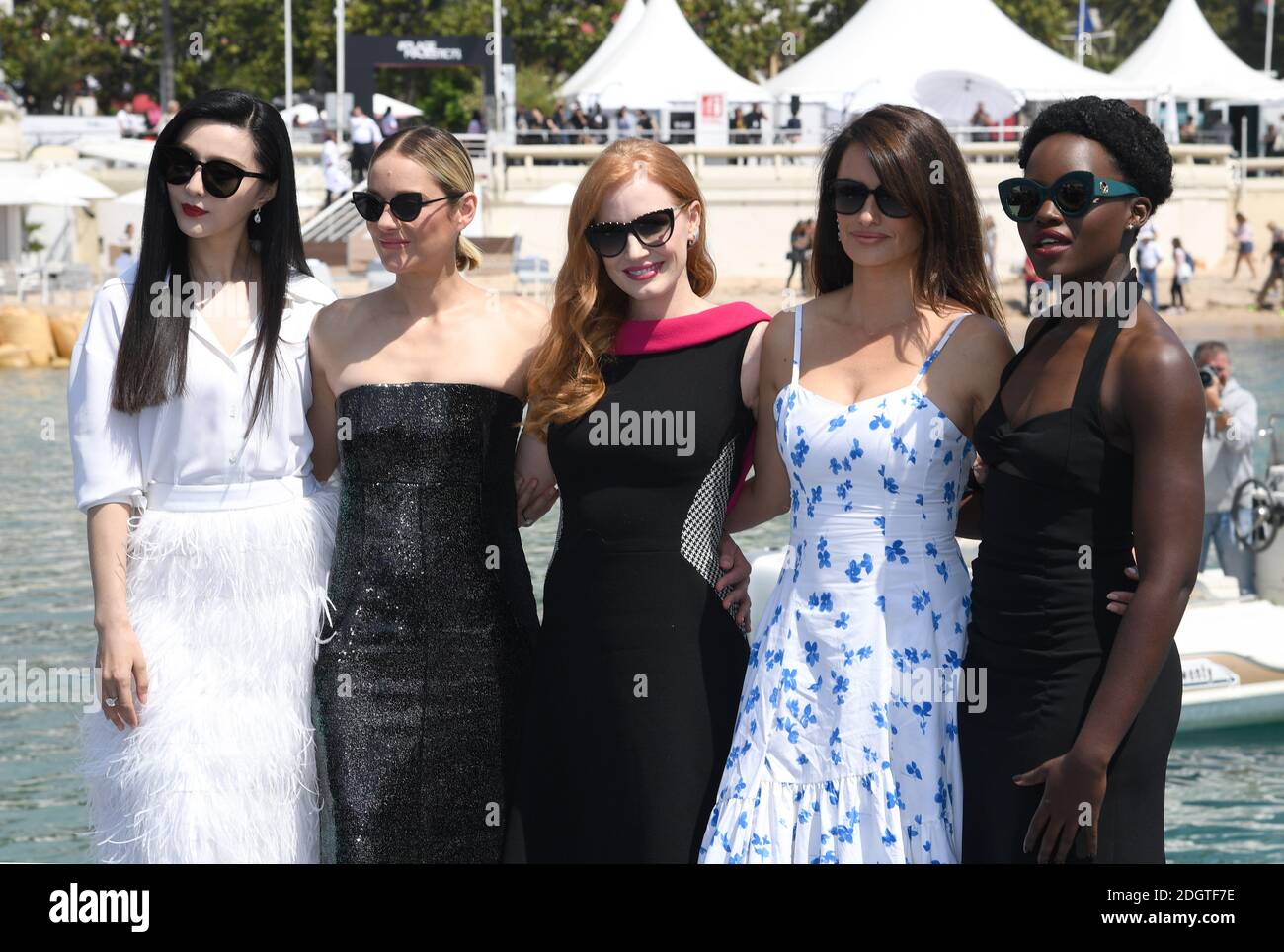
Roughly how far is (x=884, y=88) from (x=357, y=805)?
28969mm

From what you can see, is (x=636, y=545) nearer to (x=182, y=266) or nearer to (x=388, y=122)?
(x=182, y=266)

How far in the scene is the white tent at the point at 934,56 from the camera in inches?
1256

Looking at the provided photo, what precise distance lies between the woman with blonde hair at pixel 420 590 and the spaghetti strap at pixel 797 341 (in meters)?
0.65

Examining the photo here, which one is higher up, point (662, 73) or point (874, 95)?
point (662, 73)

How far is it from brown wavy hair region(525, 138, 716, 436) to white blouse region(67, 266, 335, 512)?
22.9 inches

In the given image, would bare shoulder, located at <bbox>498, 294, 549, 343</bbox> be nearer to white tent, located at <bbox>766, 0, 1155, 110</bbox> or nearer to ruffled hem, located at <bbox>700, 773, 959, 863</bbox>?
ruffled hem, located at <bbox>700, 773, 959, 863</bbox>

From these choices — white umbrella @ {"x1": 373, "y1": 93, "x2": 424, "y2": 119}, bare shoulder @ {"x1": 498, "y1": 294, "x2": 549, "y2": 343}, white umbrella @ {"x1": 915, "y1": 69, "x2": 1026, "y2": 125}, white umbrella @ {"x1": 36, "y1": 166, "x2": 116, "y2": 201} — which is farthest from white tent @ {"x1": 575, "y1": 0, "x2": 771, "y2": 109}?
bare shoulder @ {"x1": 498, "y1": 294, "x2": 549, "y2": 343}

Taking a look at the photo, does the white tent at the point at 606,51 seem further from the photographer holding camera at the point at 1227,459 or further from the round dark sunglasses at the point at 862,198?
the round dark sunglasses at the point at 862,198

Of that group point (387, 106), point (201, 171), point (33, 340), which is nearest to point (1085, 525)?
point (201, 171)

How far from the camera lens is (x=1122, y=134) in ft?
10.4

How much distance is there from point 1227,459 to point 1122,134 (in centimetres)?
740

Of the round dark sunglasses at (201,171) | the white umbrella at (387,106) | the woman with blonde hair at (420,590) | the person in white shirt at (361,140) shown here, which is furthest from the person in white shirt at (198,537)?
the white umbrella at (387,106)

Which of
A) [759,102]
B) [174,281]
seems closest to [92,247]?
[759,102]
